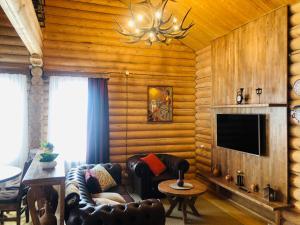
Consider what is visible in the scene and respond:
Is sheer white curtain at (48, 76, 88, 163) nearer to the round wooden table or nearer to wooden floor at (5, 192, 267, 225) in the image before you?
wooden floor at (5, 192, 267, 225)

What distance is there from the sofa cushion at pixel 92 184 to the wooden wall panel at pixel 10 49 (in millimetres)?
2497

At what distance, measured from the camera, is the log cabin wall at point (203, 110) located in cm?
600

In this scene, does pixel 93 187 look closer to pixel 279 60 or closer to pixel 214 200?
pixel 214 200

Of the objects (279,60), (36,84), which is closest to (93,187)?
(36,84)

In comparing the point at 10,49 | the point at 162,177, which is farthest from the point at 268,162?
the point at 10,49

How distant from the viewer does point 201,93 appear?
20.7 ft

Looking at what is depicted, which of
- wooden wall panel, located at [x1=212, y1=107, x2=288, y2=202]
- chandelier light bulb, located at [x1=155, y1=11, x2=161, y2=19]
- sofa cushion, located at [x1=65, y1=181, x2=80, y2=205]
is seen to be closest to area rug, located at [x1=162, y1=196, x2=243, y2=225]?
wooden wall panel, located at [x1=212, y1=107, x2=288, y2=202]

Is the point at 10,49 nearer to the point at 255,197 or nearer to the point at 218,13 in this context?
the point at 218,13

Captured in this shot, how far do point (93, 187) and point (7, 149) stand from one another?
221 centimetres

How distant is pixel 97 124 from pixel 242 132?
2.87 meters

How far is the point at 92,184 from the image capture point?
158 inches

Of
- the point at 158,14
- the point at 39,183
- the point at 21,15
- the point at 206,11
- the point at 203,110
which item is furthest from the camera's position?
the point at 203,110

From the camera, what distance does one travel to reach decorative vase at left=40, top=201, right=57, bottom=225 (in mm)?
3142

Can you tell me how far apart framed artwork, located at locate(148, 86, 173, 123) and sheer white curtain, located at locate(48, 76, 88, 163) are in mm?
1487
